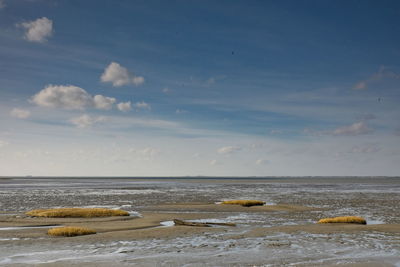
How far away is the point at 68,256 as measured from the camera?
1548cm

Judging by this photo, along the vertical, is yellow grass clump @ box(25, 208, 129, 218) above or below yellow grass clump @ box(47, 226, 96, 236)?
above

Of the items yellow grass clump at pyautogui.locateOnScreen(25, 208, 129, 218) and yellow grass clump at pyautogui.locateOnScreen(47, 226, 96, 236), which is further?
yellow grass clump at pyautogui.locateOnScreen(25, 208, 129, 218)

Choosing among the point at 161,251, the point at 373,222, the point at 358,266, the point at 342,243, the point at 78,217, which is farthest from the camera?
the point at 78,217

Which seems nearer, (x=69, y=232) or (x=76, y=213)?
(x=69, y=232)

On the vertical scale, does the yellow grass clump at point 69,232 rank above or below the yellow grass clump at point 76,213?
below

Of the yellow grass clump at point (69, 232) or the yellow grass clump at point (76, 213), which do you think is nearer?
the yellow grass clump at point (69, 232)

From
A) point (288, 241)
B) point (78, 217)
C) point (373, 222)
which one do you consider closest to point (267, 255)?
point (288, 241)

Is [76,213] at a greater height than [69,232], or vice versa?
[76,213]

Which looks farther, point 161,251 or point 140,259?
point 161,251

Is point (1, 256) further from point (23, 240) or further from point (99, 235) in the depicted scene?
point (99, 235)

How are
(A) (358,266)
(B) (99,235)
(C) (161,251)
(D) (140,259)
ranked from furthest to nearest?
1. (B) (99,235)
2. (C) (161,251)
3. (D) (140,259)
4. (A) (358,266)

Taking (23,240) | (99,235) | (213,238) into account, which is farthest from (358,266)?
(23,240)

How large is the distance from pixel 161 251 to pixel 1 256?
661cm

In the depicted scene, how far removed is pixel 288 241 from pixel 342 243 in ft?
8.87
